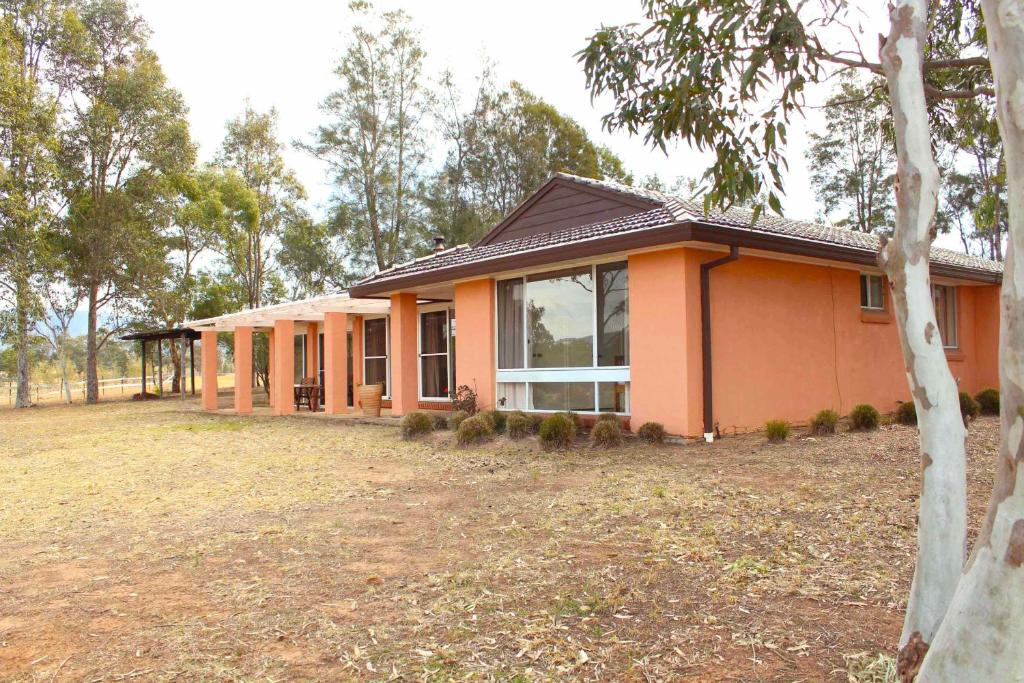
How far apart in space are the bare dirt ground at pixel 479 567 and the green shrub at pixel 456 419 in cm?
231

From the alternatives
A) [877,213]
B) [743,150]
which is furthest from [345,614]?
[877,213]

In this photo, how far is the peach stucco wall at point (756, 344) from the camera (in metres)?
9.08

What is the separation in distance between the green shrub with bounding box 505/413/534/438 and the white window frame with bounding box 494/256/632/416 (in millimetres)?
835

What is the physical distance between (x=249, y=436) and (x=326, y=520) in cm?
762

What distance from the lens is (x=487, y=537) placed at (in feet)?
17.3

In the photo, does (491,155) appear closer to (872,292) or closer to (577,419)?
(872,292)

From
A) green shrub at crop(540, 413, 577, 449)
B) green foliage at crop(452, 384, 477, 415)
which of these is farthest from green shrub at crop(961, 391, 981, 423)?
green foliage at crop(452, 384, 477, 415)

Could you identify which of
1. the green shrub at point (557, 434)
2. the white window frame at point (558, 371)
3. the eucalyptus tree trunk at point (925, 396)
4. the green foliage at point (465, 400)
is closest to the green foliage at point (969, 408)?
the white window frame at point (558, 371)

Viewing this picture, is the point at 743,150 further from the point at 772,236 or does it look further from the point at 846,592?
the point at 772,236

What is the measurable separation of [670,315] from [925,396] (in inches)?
254

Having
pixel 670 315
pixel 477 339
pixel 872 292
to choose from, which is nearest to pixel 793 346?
pixel 670 315

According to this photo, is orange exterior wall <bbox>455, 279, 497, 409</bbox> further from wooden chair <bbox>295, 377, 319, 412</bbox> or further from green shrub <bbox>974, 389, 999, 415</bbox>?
green shrub <bbox>974, 389, 999, 415</bbox>

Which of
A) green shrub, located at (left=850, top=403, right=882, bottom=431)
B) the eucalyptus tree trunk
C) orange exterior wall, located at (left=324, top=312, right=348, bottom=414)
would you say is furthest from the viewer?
orange exterior wall, located at (left=324, top=312, right=348, bottom=414)

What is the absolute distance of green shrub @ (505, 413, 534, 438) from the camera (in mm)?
10055
